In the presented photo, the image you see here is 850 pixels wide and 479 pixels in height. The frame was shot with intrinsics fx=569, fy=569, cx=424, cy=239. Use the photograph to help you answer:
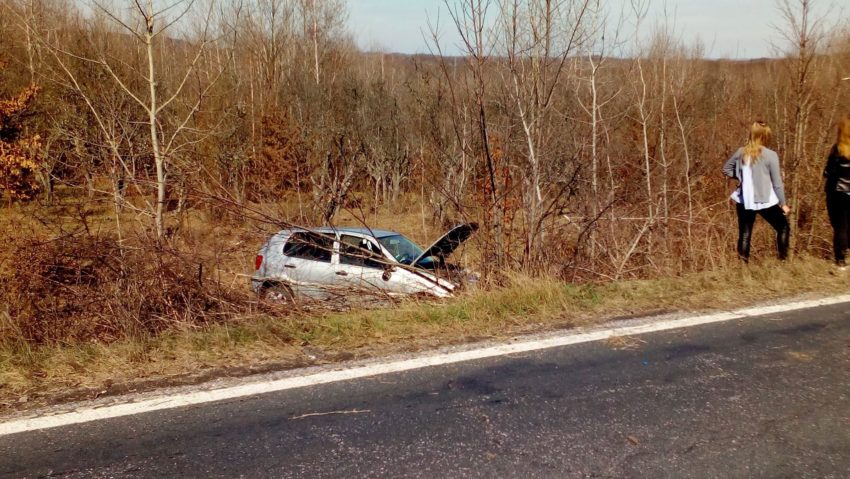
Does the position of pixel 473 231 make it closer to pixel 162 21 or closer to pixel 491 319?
pixel 491 319

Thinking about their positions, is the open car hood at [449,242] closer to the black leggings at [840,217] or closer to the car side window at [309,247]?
the car side window at [309,247]

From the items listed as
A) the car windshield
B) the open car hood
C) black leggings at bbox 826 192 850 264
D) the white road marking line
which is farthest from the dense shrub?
black leggings at bbox 826 192 850 264

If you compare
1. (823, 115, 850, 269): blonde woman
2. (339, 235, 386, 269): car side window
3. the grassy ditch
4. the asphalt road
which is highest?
(823, 115, 850, 269): blonde woman

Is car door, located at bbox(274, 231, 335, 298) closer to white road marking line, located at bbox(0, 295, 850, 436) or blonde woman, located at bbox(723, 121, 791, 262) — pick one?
white road marking line, located at bbox(0, 295, 850, 436)

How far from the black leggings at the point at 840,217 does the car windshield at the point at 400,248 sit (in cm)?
556

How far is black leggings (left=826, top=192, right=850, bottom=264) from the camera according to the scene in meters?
6.49

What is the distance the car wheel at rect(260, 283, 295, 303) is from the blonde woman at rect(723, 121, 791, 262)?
514 centimetres

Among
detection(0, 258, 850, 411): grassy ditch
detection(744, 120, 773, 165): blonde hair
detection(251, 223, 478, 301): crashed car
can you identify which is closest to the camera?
detection(0, 258, 850, 411): grassy ditch

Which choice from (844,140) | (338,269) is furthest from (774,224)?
(338,269)

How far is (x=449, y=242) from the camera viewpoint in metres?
6.59

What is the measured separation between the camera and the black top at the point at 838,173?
648 centimetres

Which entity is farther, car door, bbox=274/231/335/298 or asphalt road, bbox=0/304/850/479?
car door, bbox=274/231/335/298

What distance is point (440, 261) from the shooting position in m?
6.57

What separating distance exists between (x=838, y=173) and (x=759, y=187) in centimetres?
101
